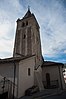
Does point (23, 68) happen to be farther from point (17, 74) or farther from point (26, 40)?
point (26, 40)

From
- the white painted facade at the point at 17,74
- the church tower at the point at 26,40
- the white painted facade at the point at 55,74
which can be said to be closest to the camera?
the white painted facade at the point at 17,74

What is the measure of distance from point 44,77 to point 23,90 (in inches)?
348

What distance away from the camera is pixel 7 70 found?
1207cm

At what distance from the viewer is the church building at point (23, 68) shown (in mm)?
11109

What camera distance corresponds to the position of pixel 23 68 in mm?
12805

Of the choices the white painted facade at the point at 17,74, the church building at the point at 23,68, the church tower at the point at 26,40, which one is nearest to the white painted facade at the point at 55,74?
the church building at the point at 23,68

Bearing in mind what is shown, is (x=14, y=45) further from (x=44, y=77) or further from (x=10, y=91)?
(x=10, y=91)

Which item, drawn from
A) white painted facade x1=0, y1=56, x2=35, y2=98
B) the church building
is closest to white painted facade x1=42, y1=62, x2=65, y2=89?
the church building

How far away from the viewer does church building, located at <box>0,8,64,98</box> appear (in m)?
11.1

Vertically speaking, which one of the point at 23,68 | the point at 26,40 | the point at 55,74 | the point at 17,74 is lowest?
the point at 55,74

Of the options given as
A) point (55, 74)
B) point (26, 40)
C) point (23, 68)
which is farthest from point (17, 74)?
point (26, 40)

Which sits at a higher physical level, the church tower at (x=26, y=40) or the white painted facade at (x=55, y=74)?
the church tower at (x=26, y=40)

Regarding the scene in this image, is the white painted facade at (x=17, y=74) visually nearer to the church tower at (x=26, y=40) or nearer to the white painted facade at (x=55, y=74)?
the white painted facade at (x=55, y=74)

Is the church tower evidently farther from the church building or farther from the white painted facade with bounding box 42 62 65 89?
the white painted facade with bounding box 42 62 65 89
